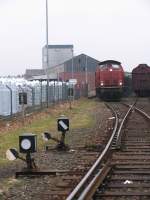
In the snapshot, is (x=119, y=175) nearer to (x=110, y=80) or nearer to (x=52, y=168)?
(x=52, y=168)

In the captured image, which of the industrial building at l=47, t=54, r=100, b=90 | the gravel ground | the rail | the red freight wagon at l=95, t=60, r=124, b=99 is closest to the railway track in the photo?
the rail

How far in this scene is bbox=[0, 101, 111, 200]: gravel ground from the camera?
9.81 metres

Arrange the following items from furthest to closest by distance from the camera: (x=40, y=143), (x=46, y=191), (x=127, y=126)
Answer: (x=127, y=126) < (x=40, y=143) < (x=46, y=191)

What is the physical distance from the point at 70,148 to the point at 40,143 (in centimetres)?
167

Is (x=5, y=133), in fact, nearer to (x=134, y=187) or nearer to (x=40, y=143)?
(x=40, y=143)

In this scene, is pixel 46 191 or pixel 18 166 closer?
pixel 46 191

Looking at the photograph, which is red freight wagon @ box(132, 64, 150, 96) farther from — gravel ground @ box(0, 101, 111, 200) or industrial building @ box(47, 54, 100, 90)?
industrial building @ box(47, 54, 100, 90)

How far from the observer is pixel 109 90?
172 feet

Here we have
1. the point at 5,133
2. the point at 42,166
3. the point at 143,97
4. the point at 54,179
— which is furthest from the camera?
the point at 143,97

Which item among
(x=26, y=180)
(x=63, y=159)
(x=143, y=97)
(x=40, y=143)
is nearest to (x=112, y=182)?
(x=26, y=180)

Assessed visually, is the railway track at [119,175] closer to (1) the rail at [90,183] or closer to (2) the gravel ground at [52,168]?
(1) the rail at [90,183]

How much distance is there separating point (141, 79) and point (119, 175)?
50938 millimetres

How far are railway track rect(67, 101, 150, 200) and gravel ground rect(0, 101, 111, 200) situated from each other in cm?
33

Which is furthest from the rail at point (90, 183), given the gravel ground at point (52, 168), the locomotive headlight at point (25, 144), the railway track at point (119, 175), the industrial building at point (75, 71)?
Result: the industrial building at point (75, 71)
